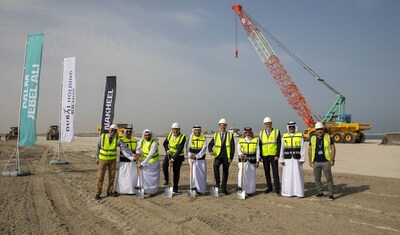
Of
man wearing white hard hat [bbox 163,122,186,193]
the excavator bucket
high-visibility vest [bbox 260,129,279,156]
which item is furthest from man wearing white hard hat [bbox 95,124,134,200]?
→ the excavator bucket

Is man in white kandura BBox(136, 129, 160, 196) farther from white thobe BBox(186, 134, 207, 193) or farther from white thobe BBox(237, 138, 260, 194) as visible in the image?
white thobe BBox(237, 138, 260, 194)

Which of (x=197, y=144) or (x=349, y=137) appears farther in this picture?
(x=349, y=137)

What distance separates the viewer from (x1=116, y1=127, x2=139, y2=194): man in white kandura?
8.00 meters

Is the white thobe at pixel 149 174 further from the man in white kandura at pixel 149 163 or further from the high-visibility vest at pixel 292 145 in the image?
the high-visibility vest at pixel 292 145

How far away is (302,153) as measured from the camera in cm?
786

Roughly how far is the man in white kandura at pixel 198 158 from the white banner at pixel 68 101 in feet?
26.5

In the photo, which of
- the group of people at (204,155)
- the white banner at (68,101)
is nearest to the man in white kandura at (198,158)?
the group of people at (204,155)

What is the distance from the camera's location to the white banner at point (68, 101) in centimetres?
1401

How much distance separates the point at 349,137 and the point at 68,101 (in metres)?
25.2

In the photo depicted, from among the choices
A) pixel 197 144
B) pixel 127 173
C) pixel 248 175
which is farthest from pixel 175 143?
pixel 248 175

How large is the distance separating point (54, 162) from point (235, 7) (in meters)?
35.6

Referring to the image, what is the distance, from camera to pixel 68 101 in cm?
1413

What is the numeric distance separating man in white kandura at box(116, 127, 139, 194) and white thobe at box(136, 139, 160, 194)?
0.60ft

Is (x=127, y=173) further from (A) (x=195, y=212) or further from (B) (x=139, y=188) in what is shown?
(A) (x=195, y=212)
